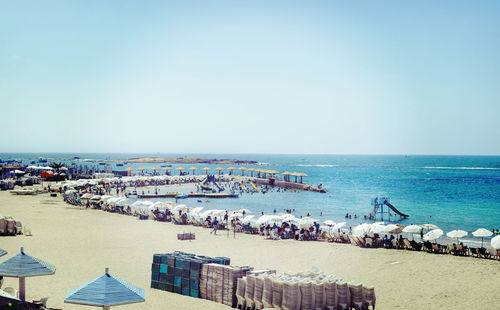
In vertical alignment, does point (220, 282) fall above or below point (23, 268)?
below

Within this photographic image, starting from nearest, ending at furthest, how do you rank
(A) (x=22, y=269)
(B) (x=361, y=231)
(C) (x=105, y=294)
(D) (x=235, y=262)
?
(C) (x=105, y=294)
(A) (x=22, y=269)
(D) (x=235, y=262)
(B) (x=361, y=231)

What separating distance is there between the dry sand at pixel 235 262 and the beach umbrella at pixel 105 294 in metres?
3.30

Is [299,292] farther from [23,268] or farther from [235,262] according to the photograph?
[235,262]

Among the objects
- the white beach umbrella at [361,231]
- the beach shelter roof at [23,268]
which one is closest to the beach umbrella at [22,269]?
the beach shelter roof at [23,268]

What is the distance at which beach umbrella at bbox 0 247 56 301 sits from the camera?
9.84 meters

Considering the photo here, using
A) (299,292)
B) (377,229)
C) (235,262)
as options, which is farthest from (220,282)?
(377,229)

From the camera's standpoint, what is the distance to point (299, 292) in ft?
33.2

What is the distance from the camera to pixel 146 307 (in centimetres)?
1147

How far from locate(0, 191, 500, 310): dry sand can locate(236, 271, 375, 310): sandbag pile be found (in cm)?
121

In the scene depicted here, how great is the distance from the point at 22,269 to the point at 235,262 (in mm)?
8809

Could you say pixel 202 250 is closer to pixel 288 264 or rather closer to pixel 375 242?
pixel 288 264

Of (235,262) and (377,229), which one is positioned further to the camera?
(377,229)

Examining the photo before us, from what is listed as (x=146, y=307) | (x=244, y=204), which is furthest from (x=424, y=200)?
(x=146, y=307)

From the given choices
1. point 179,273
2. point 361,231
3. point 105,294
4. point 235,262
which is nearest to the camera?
point 105,294
